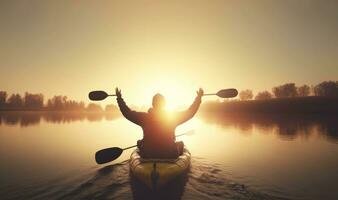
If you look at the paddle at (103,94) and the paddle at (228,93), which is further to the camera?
the paddle at (228,93)

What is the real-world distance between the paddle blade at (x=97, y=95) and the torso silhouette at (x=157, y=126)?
2463 mm

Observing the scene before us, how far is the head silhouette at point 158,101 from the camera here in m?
8.89

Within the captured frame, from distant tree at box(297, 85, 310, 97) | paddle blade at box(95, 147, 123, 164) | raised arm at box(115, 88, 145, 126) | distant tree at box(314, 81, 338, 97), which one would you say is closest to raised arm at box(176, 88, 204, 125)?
raised arm at box(115, 88, 145, 126)

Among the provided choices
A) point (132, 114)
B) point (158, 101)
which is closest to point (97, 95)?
point (132, 114)

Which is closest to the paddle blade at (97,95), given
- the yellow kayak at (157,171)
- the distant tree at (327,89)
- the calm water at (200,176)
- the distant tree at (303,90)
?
the calm water at (200,176)

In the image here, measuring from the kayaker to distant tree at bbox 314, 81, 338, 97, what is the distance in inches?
4875

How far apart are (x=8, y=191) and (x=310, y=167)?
546 inches

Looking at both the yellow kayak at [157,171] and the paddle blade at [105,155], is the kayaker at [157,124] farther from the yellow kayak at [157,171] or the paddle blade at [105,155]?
the paddle blade at [105,155]

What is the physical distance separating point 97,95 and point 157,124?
13.0 feet

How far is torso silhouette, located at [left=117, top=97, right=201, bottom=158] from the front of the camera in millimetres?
8922

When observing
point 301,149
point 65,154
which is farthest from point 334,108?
point 65,154

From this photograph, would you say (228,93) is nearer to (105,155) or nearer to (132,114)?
(132,114)

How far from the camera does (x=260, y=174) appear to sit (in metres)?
11.9

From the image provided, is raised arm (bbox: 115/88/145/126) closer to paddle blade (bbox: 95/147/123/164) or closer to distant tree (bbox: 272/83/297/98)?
paddle blade (bbox: 95/147/123/164)
